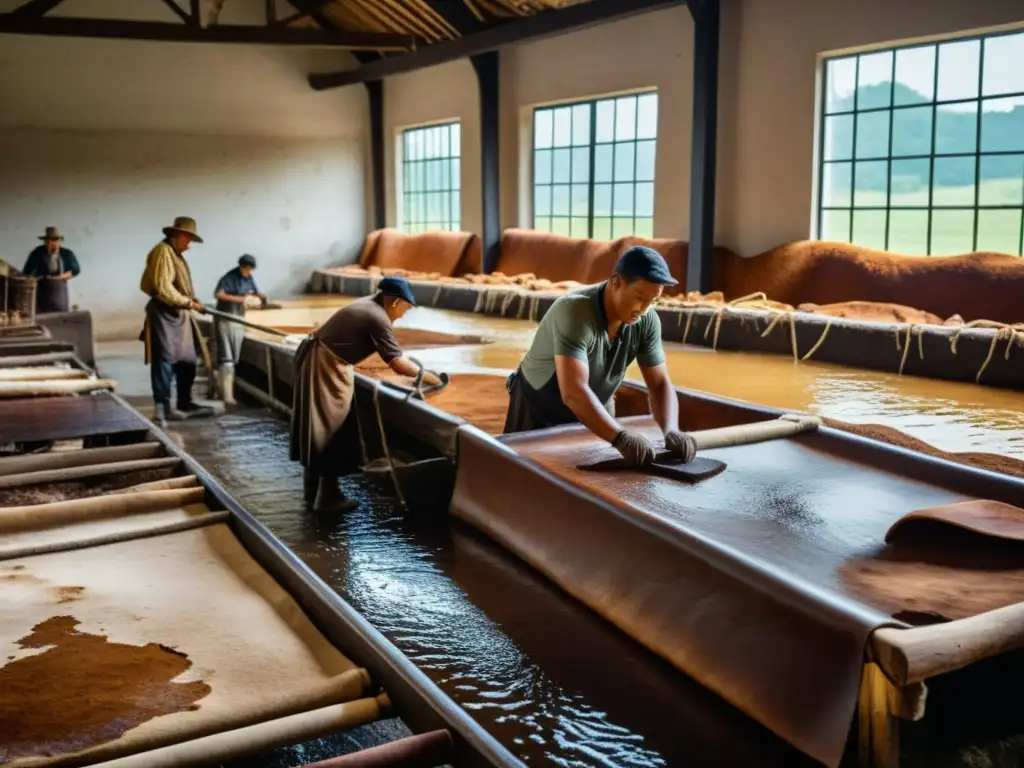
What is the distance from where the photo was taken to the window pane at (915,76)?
26.6 ft

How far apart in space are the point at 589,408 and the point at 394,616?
108 centimetres

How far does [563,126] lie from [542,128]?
446 mm

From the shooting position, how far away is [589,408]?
12.7 ft

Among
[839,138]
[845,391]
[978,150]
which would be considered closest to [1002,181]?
[978,150]

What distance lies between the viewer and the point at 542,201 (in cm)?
1287

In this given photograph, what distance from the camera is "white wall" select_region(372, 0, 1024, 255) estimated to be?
322 inches

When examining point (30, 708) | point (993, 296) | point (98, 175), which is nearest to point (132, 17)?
point (98, 175)

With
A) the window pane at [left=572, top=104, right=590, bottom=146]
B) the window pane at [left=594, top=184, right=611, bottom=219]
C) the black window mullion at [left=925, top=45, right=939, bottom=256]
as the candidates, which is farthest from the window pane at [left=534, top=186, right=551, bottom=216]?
the black window mullion at [left=925, top=45, right=939, bottom=256]

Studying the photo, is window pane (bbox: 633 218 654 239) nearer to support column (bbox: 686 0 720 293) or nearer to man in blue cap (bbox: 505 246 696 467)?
support column (bbox: 686 0 720 293)

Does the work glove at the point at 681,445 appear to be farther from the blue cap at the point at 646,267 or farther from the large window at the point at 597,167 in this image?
the large window at the point at 597,167

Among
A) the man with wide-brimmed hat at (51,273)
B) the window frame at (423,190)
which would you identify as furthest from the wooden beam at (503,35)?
the man with wide-brimmed hat at (51,273)

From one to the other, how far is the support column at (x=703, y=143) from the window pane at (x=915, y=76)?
165 cm

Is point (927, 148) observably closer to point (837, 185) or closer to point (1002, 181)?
point (1002, 181)

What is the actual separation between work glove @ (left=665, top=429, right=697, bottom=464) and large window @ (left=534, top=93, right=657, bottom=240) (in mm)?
7228
